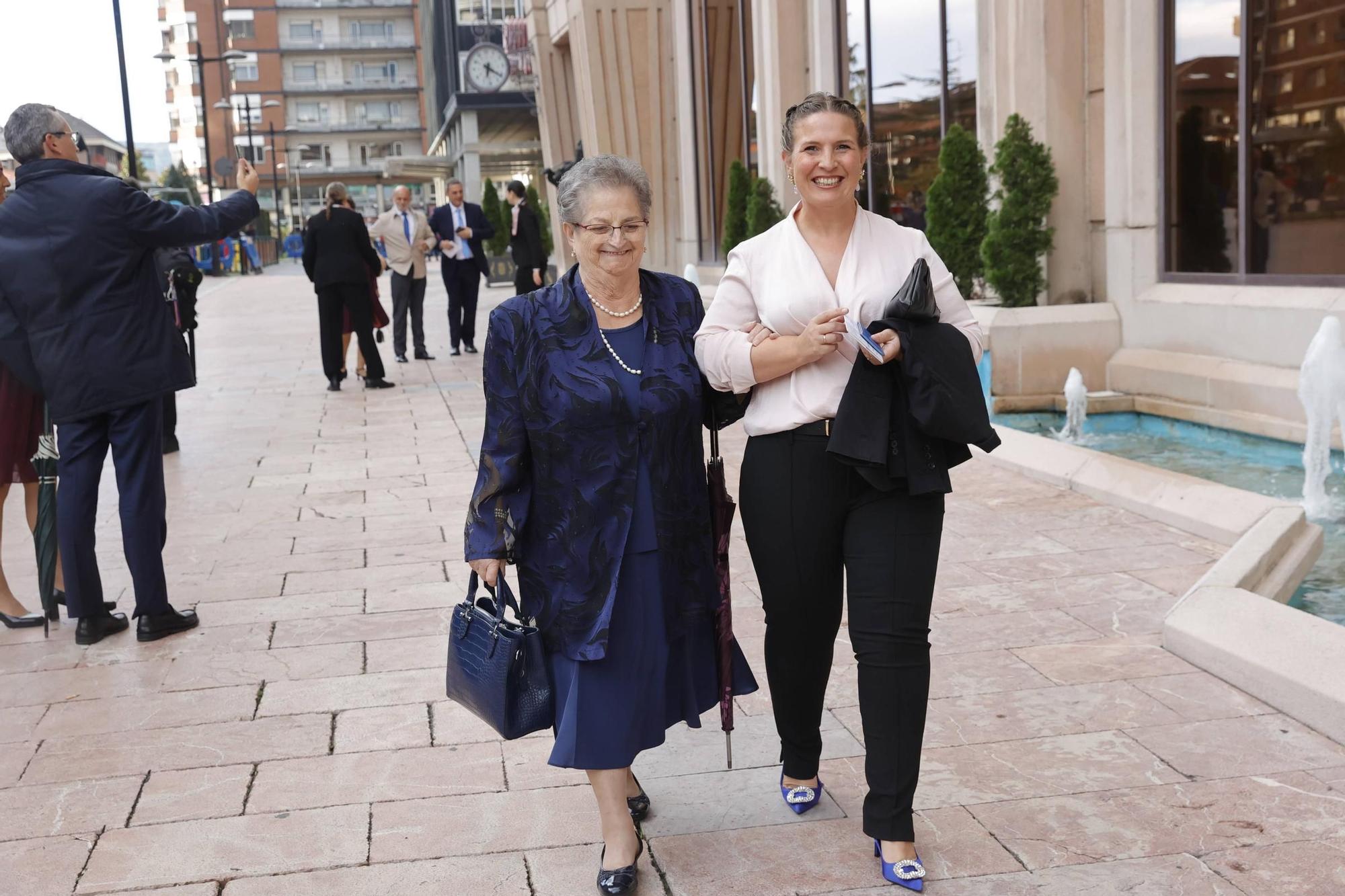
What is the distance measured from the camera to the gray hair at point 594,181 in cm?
335

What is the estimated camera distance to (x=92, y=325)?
563 centimetres

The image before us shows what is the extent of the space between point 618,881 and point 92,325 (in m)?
3.44

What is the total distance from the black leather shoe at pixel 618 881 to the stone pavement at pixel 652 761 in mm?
60

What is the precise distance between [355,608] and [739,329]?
3234 millimetres

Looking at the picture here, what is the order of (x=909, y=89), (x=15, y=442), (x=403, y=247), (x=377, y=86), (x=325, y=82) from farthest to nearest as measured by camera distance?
(x=325, y=82) < (x=377, y=86) < (x=403, y=247) < (x=909, y=89) < (x=15, y=442)

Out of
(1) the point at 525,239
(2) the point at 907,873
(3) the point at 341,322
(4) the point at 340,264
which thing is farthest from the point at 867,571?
(1) the point at 525,239

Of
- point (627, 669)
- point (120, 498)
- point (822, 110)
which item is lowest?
point (627, 669)

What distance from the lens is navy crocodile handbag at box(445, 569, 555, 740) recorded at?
11.1 feet

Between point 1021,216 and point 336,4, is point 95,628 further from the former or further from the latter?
point 336,4

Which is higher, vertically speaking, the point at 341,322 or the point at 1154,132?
the point at 1154,132

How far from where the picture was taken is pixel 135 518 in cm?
574

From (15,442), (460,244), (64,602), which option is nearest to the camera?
(15,442)

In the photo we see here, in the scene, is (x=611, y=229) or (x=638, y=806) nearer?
(x=611, y=229)

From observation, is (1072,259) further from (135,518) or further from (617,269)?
(617,269)
